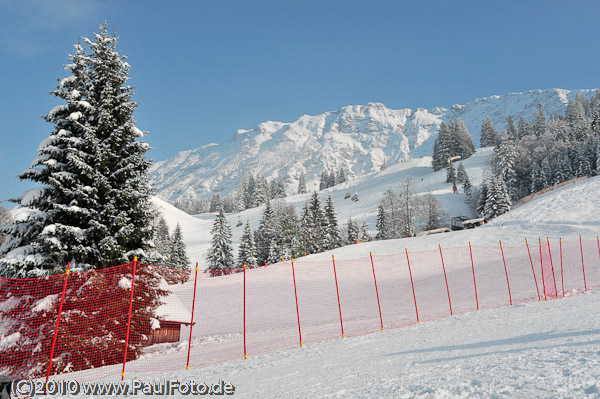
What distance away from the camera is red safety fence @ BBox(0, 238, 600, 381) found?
10305mm

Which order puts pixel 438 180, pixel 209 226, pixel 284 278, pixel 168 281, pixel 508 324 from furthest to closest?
pixel 209 226 → pixel 438 180 → pixel 284 278 → pixel 168 281 → pixel 508 324

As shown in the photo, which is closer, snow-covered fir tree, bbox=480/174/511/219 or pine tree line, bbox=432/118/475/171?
snow-covered fir tree, bbox=480/174/511/219

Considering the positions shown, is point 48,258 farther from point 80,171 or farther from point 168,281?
point 168,281

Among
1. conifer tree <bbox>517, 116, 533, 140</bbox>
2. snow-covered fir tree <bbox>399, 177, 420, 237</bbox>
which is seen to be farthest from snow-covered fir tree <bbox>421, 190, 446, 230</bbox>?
conifer tree <bbox>517, 116, 533, 140</bbox>

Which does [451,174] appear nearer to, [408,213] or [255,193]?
[408,213]

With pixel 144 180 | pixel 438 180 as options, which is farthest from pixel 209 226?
pixel 144 180

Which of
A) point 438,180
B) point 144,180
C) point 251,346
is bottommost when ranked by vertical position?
point 251,346

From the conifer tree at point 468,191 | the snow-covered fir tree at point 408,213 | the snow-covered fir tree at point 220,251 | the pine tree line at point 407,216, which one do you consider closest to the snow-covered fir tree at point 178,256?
the snow-covered fir tree at point 220,251

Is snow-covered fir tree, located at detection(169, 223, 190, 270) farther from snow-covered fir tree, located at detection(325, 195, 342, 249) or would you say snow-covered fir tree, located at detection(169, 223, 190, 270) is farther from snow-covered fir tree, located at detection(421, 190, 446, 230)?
snow-covered fir tree, located at detection(421, 190, 446, 230)

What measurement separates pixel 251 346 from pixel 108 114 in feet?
31.8

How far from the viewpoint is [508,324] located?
10.8 m

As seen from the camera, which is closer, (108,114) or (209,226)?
(108,114)

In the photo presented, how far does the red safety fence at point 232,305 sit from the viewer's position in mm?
10305

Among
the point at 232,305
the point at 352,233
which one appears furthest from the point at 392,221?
the point at 232,305
